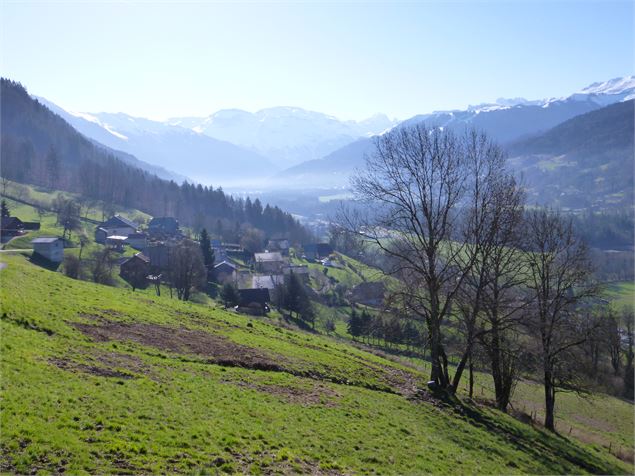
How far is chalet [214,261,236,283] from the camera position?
97.2 m

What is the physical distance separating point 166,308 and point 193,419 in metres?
16.9

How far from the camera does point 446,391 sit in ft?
79.8

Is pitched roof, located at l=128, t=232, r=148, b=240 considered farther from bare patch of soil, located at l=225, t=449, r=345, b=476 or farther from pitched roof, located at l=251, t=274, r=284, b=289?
bare patch of soil, located at l=225, t=449, r=345, b=476

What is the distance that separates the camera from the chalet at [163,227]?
130 metres

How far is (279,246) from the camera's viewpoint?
474 ft

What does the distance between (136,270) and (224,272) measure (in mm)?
22032

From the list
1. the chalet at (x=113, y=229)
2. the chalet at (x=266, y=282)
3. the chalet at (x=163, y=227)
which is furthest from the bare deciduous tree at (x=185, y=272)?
the chalet at (x=163, y=227)

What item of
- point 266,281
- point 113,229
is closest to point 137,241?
point 113,229

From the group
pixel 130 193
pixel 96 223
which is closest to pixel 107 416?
pixel 96 223

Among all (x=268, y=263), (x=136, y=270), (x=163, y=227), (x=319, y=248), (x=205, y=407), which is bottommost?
(x=268, y=263)

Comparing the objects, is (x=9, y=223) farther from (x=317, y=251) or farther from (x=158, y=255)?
(x=317, y=251)

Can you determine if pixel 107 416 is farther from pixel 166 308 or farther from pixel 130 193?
pixel 130 193

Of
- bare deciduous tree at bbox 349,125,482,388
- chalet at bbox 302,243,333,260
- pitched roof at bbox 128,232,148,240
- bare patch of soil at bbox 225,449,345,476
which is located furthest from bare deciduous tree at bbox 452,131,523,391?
chalet at bbox 302,243,333,260

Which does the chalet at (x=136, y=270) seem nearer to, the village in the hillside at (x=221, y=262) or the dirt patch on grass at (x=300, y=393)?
the village in the hillside at (x=221, y=262)
